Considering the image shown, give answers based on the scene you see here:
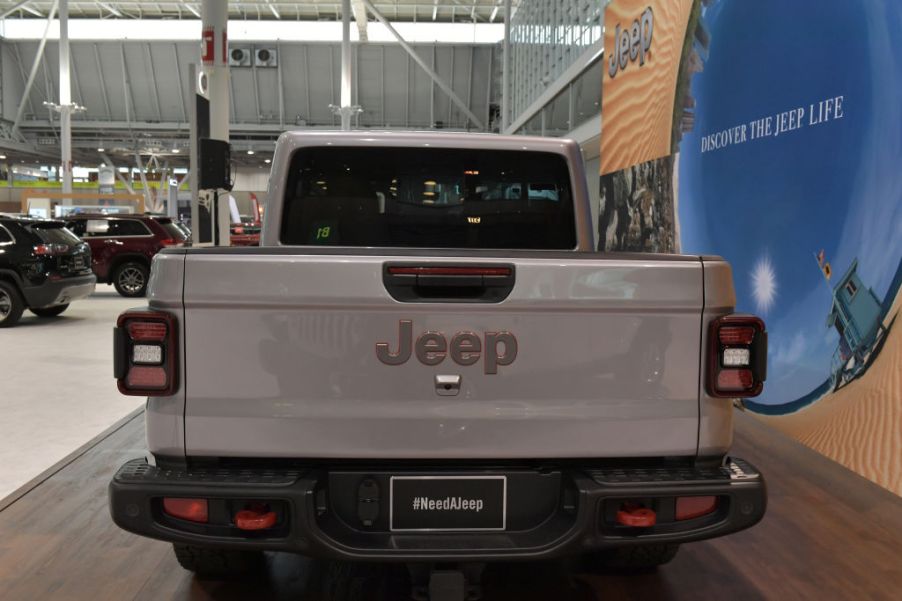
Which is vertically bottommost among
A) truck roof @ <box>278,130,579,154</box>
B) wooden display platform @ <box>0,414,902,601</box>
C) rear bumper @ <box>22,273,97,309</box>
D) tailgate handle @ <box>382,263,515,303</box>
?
wooden display platform @ <box>0,414,902,601</box>

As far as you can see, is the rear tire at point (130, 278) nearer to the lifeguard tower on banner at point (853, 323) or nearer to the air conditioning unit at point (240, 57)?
the lifeguard tower on banner at point (853, 323)

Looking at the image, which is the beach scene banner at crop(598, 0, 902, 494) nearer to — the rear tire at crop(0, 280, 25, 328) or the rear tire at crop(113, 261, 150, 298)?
the rear tire at crop(0, 280, 25, 328)

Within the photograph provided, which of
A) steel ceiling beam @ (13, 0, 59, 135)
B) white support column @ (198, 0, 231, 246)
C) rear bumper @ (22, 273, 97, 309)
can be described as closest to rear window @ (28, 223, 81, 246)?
rear bumper @ (22, 273, 97, 309)

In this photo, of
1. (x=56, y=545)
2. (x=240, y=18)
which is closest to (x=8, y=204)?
(x=240, y=18)

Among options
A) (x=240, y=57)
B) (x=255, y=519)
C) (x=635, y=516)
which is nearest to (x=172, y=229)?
(x=255, y=519)

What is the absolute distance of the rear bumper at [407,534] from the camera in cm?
195

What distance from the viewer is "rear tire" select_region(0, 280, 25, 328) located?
33.5ft

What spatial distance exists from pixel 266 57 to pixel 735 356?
33.7 meters

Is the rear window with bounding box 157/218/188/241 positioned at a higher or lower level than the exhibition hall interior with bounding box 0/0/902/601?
higher

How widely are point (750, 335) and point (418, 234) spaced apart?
72.9 inches

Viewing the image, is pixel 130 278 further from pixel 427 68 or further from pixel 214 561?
pixel 427 68

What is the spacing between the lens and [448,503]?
2.04m

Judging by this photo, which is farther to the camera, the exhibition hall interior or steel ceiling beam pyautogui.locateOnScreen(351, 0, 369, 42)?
steel ceiling beam pyautogui.locateOnScreen(351, 0, 369, 42)

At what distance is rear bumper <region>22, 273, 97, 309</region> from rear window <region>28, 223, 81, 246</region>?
52 cm
